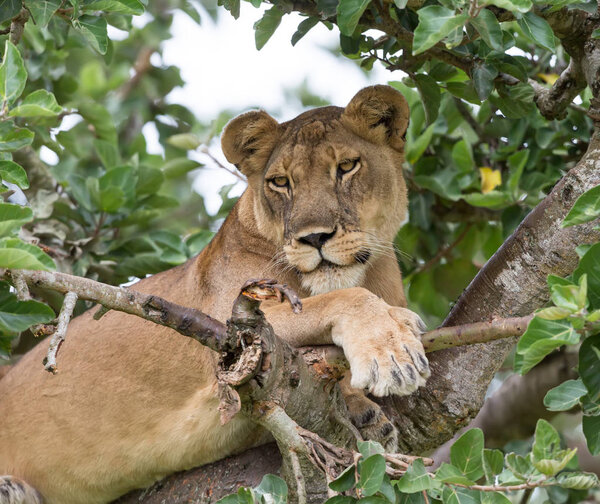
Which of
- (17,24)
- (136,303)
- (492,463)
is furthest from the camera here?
(17,24)

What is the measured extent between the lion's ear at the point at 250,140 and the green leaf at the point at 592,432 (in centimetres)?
291

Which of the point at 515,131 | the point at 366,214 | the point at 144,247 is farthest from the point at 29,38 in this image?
the point at 515,131

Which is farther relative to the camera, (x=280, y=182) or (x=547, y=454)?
(x=280, y=182)

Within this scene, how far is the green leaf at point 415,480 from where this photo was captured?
302cm

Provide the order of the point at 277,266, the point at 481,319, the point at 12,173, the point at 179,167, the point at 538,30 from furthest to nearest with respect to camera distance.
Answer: the point at 179,167, the point at 277,266, the point at 481,319, the point at 538,30, the point at 12,173

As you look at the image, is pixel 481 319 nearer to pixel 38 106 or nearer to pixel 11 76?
pixel 38 106

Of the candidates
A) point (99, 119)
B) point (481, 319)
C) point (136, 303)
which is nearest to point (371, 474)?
point (136, 303)

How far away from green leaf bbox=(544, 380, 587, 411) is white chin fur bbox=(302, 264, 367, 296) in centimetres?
182

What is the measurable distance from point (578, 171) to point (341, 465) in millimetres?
1798

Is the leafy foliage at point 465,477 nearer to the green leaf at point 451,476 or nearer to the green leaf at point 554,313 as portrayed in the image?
the green leaf at point 451,476

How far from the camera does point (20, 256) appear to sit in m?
2.83

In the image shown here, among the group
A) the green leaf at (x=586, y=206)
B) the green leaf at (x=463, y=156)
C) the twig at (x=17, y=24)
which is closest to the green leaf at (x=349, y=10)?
the green leaf at (x=586, y=206)

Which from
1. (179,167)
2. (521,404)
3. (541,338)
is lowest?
(521,404)

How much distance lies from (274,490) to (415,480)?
1.76 ft
